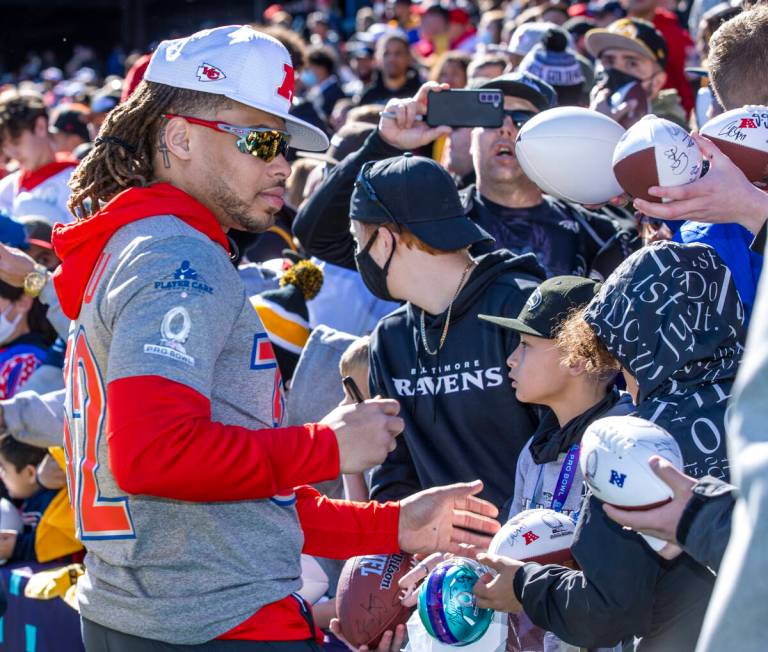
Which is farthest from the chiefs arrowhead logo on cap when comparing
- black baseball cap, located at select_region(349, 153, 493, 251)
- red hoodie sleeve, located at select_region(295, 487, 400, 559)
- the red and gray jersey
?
black baseball cap, located at select_region(349, 153, 493, 251)

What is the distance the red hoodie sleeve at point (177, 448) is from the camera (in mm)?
2254

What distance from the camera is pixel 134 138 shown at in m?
2.82

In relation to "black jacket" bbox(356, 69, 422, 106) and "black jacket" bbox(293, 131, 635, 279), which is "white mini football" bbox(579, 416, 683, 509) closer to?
"black jacket" bbox(293, 131, 635, 279)

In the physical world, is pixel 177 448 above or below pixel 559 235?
above

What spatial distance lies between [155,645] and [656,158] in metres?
1.74

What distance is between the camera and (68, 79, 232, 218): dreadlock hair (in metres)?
2.77

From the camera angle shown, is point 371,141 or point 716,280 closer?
point 716,280

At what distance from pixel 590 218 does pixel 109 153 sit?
8.54ft

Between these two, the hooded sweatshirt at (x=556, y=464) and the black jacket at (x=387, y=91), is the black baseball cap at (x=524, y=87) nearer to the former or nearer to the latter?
the hooded sweatshirt at (x=556, y=464)

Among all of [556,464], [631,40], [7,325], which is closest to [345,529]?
[556,464]

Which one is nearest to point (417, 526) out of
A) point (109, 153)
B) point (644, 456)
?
point (644, 456)

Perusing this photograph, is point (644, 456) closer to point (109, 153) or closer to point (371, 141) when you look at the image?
point (109, 153)

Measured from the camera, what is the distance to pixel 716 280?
2.86 metres

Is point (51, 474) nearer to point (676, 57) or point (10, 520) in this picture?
point (10, 520)
